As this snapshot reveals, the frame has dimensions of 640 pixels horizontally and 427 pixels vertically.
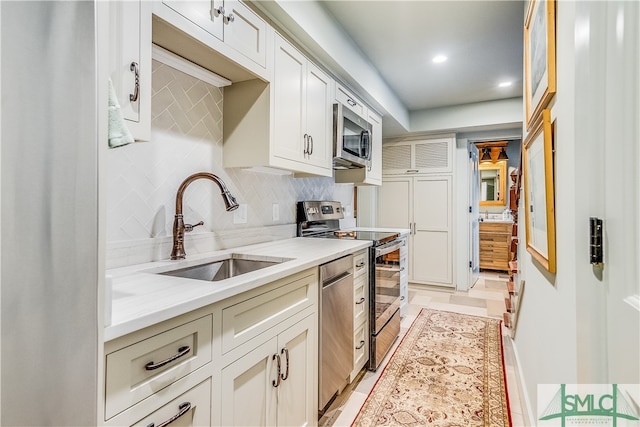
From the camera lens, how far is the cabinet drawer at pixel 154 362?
0.72m

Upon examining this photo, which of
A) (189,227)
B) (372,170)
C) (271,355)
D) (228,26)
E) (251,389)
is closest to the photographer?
(251,389)

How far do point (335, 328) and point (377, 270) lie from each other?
712 mm

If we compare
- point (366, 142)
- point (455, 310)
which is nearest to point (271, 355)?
Result: point (366, 142)

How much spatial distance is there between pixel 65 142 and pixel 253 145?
1245mm

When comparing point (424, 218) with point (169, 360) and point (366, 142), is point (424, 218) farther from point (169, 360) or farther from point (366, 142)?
point (169, 360)

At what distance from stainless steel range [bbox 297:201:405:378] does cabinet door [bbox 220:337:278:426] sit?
119 cm

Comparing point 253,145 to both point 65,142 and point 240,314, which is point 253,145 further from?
point 65,142

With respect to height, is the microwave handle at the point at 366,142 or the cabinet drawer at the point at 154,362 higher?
the microwave handle at the point at 366,142

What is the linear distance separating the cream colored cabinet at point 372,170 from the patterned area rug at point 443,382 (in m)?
1.53

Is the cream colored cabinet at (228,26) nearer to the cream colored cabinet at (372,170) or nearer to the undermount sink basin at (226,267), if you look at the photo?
the undermount sink basin at (226,267)

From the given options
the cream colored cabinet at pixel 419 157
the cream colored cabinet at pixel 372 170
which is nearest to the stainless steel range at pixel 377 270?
the cream colored cabinet at pixel 372 170

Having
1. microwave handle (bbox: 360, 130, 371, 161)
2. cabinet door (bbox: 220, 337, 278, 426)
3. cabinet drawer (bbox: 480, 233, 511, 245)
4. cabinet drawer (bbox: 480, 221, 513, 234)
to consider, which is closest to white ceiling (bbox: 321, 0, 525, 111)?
microwave handle (bbox: 360, 130, 371, 161)

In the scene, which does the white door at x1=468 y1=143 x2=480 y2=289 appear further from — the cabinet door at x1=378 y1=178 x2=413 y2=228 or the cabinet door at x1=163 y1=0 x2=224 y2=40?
the cabinet door at x1=163 y1=0 x2=224 y2=40

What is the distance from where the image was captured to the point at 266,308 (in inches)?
48.7
